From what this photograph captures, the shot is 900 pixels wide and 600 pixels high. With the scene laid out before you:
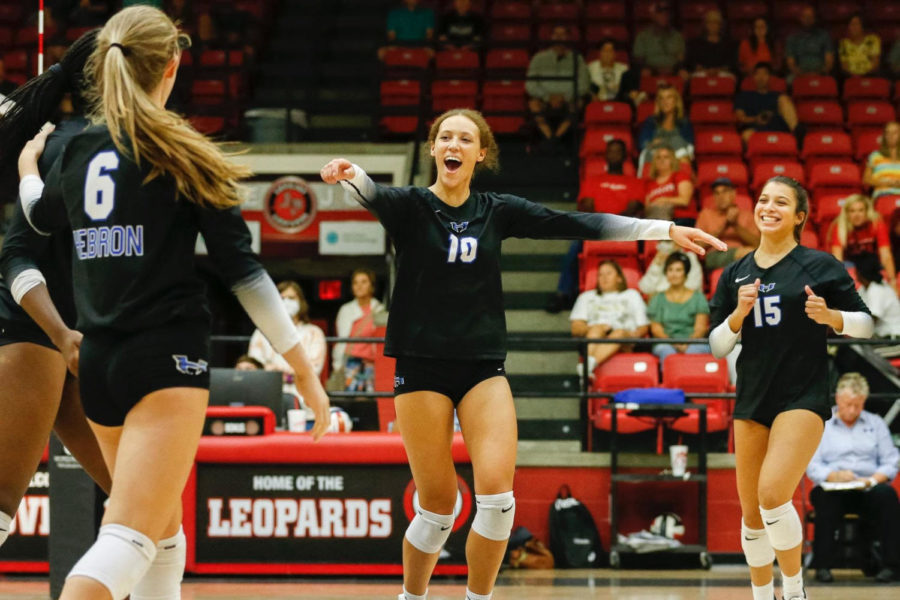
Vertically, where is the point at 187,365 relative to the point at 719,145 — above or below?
below

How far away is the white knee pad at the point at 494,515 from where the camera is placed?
4398 millimetres

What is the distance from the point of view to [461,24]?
13.2 metres

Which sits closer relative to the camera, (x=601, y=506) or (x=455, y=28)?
(x=601, y=506)

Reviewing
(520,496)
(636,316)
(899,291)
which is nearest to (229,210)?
(520,496)

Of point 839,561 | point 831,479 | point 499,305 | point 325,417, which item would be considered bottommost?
point 839,561

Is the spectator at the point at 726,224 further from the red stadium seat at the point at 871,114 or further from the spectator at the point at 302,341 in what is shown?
the spectator at the point at 302,341

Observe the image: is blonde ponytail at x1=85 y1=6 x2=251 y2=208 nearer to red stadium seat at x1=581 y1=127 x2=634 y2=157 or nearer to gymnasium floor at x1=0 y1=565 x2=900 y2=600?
gymnasium floor at x1=0 y1=565 x2=900 y2=600

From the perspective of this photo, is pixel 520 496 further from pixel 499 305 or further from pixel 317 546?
pixel 499 305

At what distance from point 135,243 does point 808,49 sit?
1131 cm

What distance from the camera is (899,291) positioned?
9719mm

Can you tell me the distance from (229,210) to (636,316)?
21.0 feet

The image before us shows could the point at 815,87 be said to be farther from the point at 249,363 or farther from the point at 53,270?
the point at 53,270

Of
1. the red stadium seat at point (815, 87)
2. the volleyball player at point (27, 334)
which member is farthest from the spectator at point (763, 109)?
the volleyball player at point (27, 334)

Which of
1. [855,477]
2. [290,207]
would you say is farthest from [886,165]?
[290,207]
